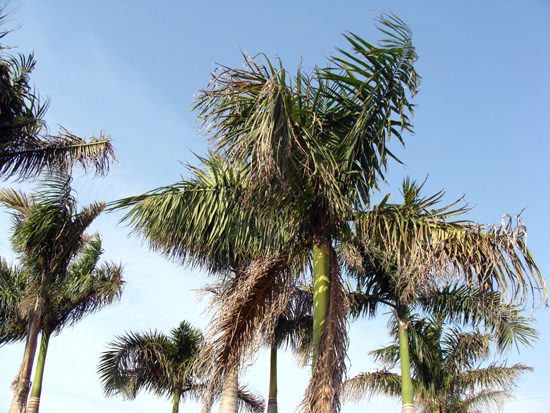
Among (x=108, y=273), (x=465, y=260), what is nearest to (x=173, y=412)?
(x=108, y=273)

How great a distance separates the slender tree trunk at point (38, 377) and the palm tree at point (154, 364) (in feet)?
6.30

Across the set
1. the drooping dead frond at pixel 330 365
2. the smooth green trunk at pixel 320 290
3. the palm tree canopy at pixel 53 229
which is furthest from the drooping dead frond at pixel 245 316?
the palm tree canopy at pixel 53 229

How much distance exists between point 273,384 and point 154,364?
3516 mm

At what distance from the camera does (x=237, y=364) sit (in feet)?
20.0

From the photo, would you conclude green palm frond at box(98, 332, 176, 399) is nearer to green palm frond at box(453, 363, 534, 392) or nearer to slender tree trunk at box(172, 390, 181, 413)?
slender tree trunk at box(172, 390, 181, 413)

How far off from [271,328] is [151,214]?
2240mm

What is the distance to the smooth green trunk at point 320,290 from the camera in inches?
222

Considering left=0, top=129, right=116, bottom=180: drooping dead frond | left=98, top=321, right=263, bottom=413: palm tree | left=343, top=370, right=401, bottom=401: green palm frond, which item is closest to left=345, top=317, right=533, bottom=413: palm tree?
left=343, top=370, right=401, bottom=401: green palm frond

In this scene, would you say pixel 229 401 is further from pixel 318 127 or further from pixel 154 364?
pixel 318 127

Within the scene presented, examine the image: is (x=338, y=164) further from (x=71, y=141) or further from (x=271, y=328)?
(x=71, y=141)

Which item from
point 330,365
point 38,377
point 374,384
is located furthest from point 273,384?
point 330,365

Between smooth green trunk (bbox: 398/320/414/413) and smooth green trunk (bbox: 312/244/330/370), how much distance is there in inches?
283

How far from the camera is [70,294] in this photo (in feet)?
44.8

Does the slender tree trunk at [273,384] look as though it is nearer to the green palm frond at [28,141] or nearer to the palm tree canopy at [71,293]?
the palm tree canopy at [71,293]
